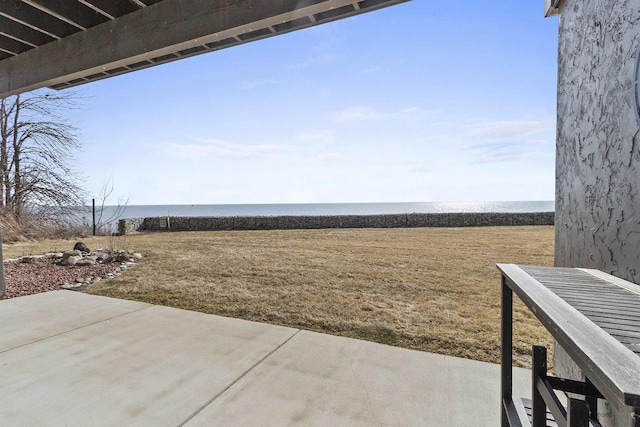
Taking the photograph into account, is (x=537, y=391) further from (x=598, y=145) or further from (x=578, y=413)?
(x=598, y=145)

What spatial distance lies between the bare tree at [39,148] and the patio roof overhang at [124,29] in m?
8.56

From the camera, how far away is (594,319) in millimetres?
816

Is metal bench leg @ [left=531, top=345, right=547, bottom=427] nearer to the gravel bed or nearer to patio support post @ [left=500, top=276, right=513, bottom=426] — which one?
patio support post @ [left=500, top=276, right=513, bottom=426]

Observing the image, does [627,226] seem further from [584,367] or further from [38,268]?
[38,268]

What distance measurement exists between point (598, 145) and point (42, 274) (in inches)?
273

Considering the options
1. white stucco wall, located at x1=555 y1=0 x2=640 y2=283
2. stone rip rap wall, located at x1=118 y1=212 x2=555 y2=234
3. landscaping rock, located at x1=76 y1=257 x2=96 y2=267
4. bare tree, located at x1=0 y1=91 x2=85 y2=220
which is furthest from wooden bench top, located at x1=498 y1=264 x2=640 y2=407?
stone rip rap wall, located at x1=118 y1=212 x2=555 y2=234

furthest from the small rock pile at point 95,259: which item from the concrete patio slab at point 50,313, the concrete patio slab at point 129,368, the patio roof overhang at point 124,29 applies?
the patio roof overhang at point 124,29

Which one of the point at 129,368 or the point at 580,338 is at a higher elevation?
the point at 580,338

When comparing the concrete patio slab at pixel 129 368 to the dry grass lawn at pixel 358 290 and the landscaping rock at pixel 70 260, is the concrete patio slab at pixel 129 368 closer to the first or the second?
the dry grass lawn at pixel 358 290

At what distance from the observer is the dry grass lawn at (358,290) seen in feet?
9.41

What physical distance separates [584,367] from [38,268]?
7199 mm

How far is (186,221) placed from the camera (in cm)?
1509

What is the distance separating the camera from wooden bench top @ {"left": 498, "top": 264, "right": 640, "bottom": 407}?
54 cm

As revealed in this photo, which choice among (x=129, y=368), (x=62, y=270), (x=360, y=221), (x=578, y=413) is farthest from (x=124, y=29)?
(x=360, y=221)
